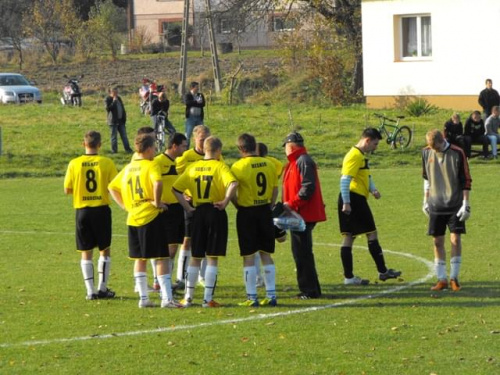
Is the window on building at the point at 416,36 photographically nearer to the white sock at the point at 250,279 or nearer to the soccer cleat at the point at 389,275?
the soccer cleat at the point at 389,275

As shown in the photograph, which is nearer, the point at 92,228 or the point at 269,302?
the point at 269,302

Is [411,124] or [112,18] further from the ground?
[112,18]

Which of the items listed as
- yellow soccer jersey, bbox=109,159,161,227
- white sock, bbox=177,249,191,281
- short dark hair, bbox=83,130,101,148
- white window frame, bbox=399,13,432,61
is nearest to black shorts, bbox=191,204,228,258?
yellow soccer jersey, bbox=109,159,161,227

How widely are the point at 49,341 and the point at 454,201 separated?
5.23 meters

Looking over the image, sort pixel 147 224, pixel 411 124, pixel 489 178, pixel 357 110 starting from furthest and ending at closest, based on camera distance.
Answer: pixel 357 110 → pixel 411 124 → pixel 489 178 → pixel 147 224

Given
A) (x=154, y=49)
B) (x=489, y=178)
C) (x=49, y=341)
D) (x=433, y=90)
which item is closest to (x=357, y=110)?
(x=433, y=90)

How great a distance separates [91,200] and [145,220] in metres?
1.15

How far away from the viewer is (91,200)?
13555 mm

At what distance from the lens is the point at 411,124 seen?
1430 inches

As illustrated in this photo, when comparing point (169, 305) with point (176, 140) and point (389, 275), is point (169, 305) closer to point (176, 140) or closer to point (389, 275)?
point (176, 140)

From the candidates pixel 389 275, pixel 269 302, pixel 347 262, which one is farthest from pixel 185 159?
pixel 389 275

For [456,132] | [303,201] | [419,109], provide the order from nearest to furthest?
→ [303,201] < [456,132] < [419,109]

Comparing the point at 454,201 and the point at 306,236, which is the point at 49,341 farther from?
the point at 454,201

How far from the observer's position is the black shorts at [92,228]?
13.5 meters
